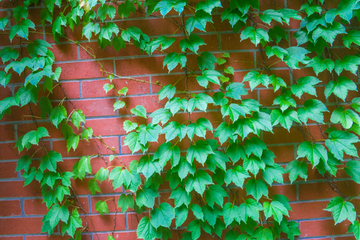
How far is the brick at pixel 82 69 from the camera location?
1142mm

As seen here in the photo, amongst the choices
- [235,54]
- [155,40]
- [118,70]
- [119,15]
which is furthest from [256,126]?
[119,15]

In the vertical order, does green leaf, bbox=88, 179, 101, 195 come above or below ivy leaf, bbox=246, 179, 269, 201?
above

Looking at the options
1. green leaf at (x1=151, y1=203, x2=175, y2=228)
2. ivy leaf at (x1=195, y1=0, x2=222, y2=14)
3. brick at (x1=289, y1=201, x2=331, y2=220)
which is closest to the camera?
ivy leaf at (x1=195, y1=0, x2=222, y2=14)

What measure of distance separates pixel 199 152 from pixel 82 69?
2.36ft

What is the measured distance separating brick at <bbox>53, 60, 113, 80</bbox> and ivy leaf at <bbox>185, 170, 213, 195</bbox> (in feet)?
2.18

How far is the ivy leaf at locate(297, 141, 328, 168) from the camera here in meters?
1.04

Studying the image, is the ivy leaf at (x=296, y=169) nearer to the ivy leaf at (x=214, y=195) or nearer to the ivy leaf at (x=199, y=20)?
the ivy leaf at (x=214, y=195)

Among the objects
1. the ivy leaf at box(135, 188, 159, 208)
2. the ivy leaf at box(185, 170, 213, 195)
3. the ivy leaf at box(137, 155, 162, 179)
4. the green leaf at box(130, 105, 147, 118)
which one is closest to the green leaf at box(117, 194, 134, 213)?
the ivy leaf at box(135, 188, 159, 208)

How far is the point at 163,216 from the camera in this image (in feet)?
3.56

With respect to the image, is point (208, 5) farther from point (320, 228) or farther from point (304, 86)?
point (320, 228)

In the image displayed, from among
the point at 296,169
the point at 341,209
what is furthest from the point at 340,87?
the point at 341,209

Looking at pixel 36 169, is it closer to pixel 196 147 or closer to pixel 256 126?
pixel 196 147

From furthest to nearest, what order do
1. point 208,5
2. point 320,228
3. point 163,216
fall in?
1. point 320,228
2. point 163,216
3. point 208,5

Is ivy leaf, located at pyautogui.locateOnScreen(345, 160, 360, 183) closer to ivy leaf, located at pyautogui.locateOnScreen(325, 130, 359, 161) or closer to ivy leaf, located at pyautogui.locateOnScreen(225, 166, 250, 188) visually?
ivy leaf, located at pyautogui.locateOnScreen(325, 130, 359, 161)
